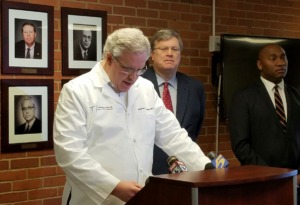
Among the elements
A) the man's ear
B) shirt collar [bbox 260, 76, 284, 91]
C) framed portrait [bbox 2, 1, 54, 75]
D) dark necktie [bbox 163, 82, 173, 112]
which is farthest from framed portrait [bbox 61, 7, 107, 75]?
the man's ear

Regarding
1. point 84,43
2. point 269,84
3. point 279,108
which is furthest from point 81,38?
point 279,108

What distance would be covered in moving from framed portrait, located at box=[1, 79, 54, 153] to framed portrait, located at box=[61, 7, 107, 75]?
240mm

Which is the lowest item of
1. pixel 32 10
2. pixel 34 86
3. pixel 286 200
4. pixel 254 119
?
pixel 286 200

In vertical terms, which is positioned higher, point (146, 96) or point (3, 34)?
point (3, 34)

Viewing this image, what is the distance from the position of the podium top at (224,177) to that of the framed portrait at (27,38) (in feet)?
6.51

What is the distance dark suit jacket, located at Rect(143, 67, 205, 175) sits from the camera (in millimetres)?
3150

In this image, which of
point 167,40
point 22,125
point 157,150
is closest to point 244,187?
point 157,150

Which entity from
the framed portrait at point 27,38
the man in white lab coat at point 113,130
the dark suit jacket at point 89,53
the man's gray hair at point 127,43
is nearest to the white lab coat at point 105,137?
the man in white lab coat at point 113,130

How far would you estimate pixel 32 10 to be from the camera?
11.1ft

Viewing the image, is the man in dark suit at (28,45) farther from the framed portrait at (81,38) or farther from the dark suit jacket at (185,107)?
the dark suit jacket at (185,107)

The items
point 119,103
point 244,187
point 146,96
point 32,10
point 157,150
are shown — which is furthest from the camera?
point 32,10

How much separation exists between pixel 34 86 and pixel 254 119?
151 centimetres

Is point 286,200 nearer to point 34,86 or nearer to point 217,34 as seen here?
point 34,86

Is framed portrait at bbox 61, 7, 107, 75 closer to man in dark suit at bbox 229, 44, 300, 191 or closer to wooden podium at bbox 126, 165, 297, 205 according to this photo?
man in dark suit at bbox 229, 44, 300, 191
